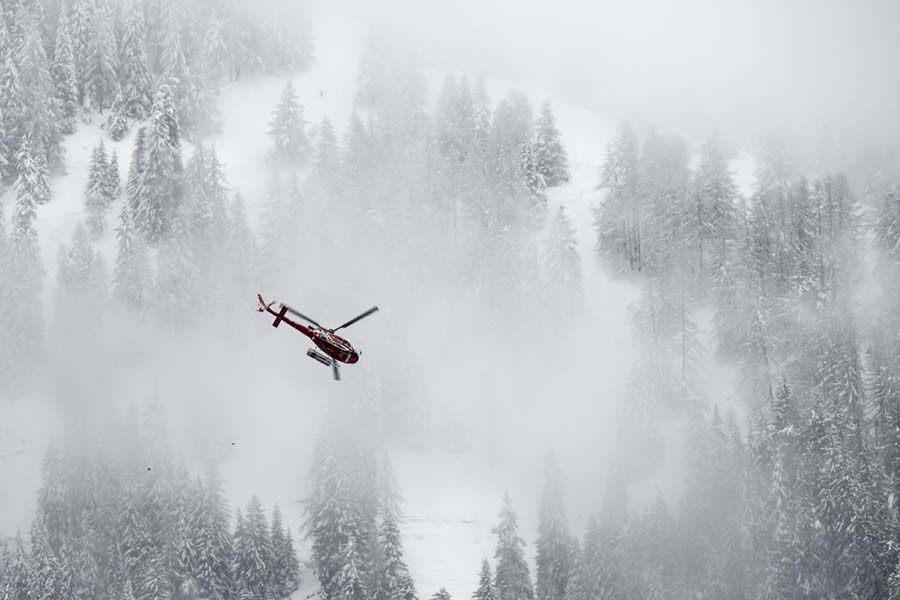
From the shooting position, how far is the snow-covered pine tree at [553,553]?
213 ft

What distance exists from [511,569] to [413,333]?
32.3 meters

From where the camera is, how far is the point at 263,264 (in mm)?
94688

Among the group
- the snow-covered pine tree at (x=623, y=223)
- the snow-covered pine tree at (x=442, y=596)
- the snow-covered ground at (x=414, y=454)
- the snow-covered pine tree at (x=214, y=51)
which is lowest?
the snow-covered pine tree at (x=442, y=596)

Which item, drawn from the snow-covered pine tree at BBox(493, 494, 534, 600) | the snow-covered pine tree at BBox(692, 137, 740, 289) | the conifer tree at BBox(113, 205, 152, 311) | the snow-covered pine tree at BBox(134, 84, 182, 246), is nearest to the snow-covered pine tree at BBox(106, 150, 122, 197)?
the snow-covered pine tree at BBox(134, 84, 182, 246)

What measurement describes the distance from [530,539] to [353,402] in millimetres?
15907

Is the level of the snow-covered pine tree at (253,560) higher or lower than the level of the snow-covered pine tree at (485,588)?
higher

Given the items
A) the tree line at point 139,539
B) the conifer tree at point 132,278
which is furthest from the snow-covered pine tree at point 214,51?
the tree line at point 139,539

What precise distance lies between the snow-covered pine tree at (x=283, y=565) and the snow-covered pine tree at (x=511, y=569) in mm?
12483

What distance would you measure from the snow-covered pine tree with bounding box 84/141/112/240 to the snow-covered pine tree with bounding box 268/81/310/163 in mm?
16882

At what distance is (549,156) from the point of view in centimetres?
11562

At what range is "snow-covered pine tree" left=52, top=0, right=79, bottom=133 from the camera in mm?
110562

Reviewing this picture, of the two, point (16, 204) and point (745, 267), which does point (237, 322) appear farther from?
point (745, 267)

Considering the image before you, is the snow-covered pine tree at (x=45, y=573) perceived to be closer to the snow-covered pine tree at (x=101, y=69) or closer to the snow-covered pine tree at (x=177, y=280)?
the snow-covered pine tree at (x=177, y=280)

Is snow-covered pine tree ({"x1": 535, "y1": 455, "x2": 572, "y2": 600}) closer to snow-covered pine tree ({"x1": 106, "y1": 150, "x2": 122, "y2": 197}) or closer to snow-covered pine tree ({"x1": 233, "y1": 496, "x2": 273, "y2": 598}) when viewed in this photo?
snow-covered pine tree ({"x1": 233, "y1": 496, "x2": 273, "y2": 598})
